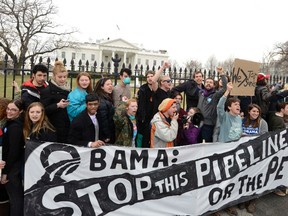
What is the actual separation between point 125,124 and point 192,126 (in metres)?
1.31

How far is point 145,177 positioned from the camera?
387cm

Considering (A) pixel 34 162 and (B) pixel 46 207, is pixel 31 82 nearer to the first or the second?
(A) pixel 34 162

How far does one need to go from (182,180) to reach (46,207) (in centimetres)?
181

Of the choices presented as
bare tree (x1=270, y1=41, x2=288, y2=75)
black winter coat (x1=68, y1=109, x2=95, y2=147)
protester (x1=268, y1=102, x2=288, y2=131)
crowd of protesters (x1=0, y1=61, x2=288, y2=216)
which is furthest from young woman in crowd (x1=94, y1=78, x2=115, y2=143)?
bare tree (x1=270, y1=41, x2=288, y2=75)

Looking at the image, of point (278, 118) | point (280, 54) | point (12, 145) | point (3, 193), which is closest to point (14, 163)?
point (12, 145)

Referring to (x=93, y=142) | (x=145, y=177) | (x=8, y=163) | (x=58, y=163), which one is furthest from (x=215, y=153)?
(x=8, y=163)

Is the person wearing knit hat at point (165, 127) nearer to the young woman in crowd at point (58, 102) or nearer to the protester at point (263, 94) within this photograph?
the young woman in crowd at point (58, 102)

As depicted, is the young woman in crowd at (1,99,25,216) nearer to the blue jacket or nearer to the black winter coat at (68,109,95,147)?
the black winter coat at (68,109,95,147)

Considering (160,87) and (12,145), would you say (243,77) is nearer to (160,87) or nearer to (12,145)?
(160,87)

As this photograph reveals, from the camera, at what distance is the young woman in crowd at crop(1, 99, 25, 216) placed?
3535 mm

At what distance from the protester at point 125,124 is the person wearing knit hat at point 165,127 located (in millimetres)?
332

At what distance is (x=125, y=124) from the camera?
4.29 m

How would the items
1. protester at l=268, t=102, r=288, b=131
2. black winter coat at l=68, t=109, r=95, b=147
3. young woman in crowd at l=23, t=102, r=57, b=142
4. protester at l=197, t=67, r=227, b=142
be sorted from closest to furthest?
young woman in crowd at l=23, t=102, r=57, b=142 < black winter coat at l=68, t=109, r=95, b=147 < protester at l=197, t=67, r=227, b=142 < protester at l=268, t=102, r=288, b=131

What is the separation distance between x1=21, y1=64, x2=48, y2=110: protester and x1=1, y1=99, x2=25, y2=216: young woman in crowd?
0.63 metres
